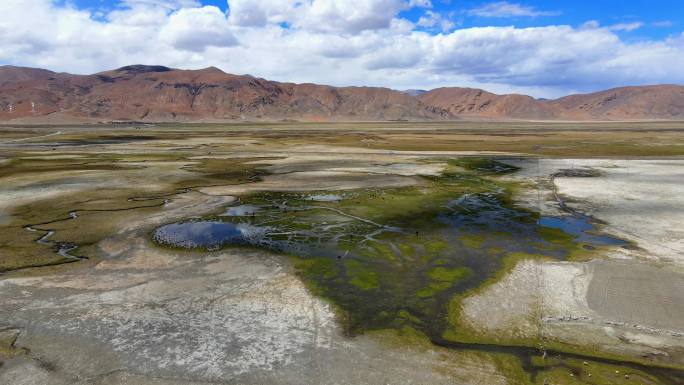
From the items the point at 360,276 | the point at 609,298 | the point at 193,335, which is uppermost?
the point at 609,298

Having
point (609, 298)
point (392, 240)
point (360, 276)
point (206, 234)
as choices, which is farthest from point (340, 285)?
point (206, 234)

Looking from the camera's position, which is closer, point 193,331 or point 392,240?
point 193,331

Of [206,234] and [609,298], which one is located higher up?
[609,298]

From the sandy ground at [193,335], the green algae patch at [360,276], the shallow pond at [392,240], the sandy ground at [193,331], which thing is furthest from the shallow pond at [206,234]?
the green algae patch at [360,276]

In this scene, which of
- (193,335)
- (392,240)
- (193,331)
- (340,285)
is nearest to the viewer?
(193,335)

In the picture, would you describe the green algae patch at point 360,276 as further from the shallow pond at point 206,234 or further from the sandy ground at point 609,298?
the shallow pond at point 206,234

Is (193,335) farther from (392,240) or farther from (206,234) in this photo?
(392,240)
